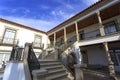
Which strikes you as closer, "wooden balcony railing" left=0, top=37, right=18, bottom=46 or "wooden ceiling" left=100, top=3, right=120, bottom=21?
"wooden ceiling" left=100, top=3, right=120, bottom=21

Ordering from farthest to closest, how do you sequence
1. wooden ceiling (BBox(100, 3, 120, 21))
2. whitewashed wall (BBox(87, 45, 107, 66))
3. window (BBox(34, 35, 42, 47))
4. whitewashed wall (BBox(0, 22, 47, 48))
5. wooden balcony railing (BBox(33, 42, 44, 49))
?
window (BBox(34, 35, 42, 47)) < wooden balcony railing (BBox(33, 42, 44, 49)) < whitewashed wall (BBox(0, 22, 47, 48)) < whitewashed wall (BBox(87, 45, 107, 66)) < wooden ceiling (BBox(100, 3, 120, 21))

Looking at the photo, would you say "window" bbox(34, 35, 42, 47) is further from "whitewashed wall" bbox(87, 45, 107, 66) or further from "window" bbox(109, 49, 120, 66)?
"window" bbox(109, 49, 120, 66)

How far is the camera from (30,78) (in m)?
3.67

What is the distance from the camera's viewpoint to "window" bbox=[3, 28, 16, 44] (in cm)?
1197

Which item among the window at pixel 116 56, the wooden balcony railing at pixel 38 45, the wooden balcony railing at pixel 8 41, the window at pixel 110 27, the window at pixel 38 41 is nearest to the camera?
the window at pixel 116 56

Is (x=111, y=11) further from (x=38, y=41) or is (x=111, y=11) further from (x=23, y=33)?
(x=23, y=33)

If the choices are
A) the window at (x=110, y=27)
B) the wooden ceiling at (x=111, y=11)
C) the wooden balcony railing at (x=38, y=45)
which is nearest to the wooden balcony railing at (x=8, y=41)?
the wooden balcony railing at (x=38, y=45)

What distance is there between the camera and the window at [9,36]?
39.3 feet

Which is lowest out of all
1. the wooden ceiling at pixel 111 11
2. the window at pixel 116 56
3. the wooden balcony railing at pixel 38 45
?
the window at pixel 116 56

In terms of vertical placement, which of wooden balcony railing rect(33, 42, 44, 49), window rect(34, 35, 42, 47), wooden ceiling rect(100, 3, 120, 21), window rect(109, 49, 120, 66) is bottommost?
window rect(109, 49, 120, 66)

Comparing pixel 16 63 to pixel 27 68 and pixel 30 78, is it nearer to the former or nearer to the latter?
pixel 27 68

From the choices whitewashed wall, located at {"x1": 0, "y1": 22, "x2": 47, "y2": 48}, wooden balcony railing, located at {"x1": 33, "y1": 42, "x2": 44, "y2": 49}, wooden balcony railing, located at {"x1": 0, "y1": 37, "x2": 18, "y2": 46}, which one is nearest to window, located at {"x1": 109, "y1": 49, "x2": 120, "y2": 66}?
wooden balcony railing, located at {"x1": 33, "y1": 42, "x2": 44, "y2": 49}

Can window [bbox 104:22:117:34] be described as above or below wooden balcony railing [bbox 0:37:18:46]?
above

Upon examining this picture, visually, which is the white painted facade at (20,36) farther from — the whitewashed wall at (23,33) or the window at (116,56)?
the window at (116,56)
